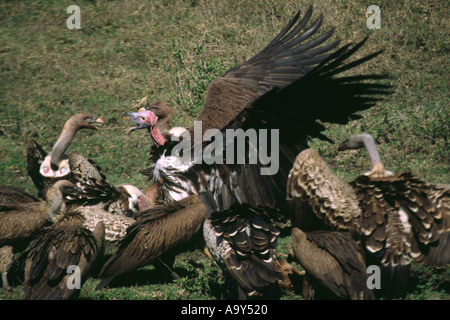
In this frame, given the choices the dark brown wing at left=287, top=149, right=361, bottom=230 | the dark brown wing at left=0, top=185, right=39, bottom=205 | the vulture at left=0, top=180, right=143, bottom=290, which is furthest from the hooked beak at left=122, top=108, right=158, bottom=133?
the dark brown wing at left=287, top=149, right=361, bottom=230

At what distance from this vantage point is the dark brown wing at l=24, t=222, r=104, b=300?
181 inches

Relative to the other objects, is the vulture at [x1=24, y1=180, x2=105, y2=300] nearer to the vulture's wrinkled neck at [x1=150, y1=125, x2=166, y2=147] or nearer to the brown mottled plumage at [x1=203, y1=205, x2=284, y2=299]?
the brown mottled plumage at [x1=203, y1=205, x2=284, y2=299]

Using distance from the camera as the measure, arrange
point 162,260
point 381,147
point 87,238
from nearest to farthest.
A: point 87,238
point 162,260
point 381,147

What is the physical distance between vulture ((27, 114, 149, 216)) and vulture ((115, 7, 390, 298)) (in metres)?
0.42

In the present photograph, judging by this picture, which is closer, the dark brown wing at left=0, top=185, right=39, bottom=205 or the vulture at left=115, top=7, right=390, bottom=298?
the vulture at left=115, top=7, right=390, bottom=298

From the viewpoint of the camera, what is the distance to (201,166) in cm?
580

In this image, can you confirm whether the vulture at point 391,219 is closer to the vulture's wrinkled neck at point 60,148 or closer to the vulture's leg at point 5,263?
the vulture's leg at point 5,263

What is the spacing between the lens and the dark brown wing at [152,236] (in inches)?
199

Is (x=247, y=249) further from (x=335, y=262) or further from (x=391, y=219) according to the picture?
(x=391, y=219)

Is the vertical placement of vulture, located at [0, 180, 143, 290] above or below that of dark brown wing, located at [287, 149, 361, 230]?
below

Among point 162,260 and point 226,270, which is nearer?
point 226,270

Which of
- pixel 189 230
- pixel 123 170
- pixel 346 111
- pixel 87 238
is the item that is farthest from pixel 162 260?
pixel 123 170

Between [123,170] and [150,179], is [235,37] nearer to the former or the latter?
[123,170]

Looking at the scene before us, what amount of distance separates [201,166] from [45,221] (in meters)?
1.64
